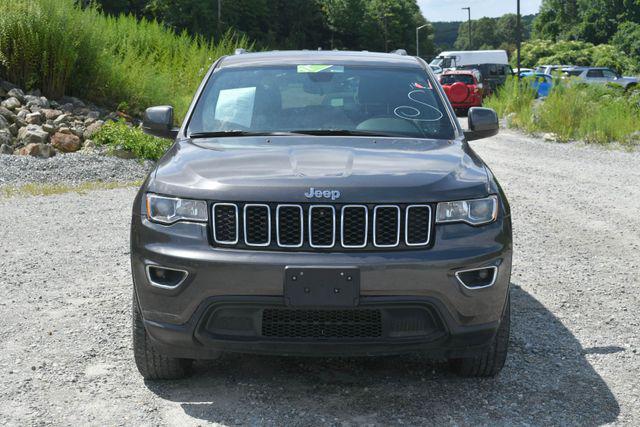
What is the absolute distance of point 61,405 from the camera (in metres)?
4.29

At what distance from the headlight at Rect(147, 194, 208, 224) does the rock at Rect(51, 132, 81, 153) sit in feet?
35.9

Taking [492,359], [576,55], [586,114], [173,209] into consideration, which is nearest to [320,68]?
[173,209]

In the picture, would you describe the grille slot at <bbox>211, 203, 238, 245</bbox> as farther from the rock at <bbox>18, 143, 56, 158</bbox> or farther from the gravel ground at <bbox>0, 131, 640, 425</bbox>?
the rock at <bbox>18, 143, 56, 158</bbox>

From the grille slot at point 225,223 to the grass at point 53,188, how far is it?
8.36 metres

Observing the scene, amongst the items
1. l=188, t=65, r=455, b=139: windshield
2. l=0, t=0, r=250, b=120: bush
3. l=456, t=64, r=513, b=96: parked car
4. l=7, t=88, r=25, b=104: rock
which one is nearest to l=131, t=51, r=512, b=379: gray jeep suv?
l=188, t=65, r=455, b=139: windshield

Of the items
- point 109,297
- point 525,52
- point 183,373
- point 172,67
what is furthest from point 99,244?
point 525,52

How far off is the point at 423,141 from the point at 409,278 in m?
1.25

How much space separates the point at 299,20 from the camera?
105875mm

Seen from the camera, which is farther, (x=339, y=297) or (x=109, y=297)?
(x=109, y=297)

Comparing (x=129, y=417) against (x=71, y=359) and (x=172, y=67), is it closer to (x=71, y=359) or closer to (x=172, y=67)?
(x=71, y=359)

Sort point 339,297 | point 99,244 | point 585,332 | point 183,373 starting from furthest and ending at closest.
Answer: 1. point 99,244
2. point 585,332
3. point 183,373
4. point 339,297

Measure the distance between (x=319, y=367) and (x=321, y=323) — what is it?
86cm

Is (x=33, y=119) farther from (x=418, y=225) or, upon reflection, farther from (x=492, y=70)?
(x=492, y=70)

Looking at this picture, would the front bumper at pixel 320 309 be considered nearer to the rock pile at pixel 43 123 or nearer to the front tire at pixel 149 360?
the front tire at pixel 149 360
